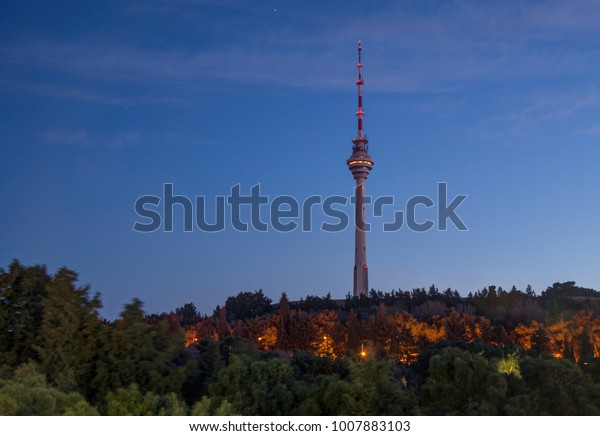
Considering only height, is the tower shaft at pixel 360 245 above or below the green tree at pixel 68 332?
above

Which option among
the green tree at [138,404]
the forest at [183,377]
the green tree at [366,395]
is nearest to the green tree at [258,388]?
the forest at [183,377]

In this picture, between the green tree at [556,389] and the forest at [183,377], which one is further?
the green tree at [556,389]

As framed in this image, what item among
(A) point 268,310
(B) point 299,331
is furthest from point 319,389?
(A) point 268,310

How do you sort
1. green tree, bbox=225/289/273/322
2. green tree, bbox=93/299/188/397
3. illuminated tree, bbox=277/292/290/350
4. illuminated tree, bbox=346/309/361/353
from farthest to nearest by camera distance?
green tree, bbox=225/289/273/322 → illuminated tree, bbox=277/292/290/350 → illuminated tree, bbox=346/309/361/353 → green tree, bbox=93/299/188/397

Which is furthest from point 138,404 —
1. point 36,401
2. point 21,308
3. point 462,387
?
point 462,387

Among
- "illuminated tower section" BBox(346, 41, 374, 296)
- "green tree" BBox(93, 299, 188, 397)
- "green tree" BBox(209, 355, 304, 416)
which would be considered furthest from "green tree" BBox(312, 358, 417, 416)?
"illuminated tower section" BBox(346, 41, 374, 296)

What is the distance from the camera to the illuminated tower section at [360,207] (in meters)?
82.4

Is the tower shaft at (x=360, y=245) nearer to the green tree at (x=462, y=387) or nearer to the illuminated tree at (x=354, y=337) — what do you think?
the illuminated tree at (x=354, y=337)

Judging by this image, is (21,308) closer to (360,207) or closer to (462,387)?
(462,387)

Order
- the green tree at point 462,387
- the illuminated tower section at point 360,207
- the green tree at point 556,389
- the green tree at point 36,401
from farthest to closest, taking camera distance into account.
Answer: the illuminated tower section at point 360,207, the green tree at point 556,389, the green tree at point 462,387, the green tree at point 36,401

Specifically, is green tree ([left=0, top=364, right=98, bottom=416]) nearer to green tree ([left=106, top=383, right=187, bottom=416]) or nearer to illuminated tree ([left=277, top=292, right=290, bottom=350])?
green tree ([left=106, top=383, right=187, bottom=416])

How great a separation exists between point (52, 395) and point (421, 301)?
4964cm

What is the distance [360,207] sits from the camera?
85000 mm

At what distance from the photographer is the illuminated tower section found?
270ft
